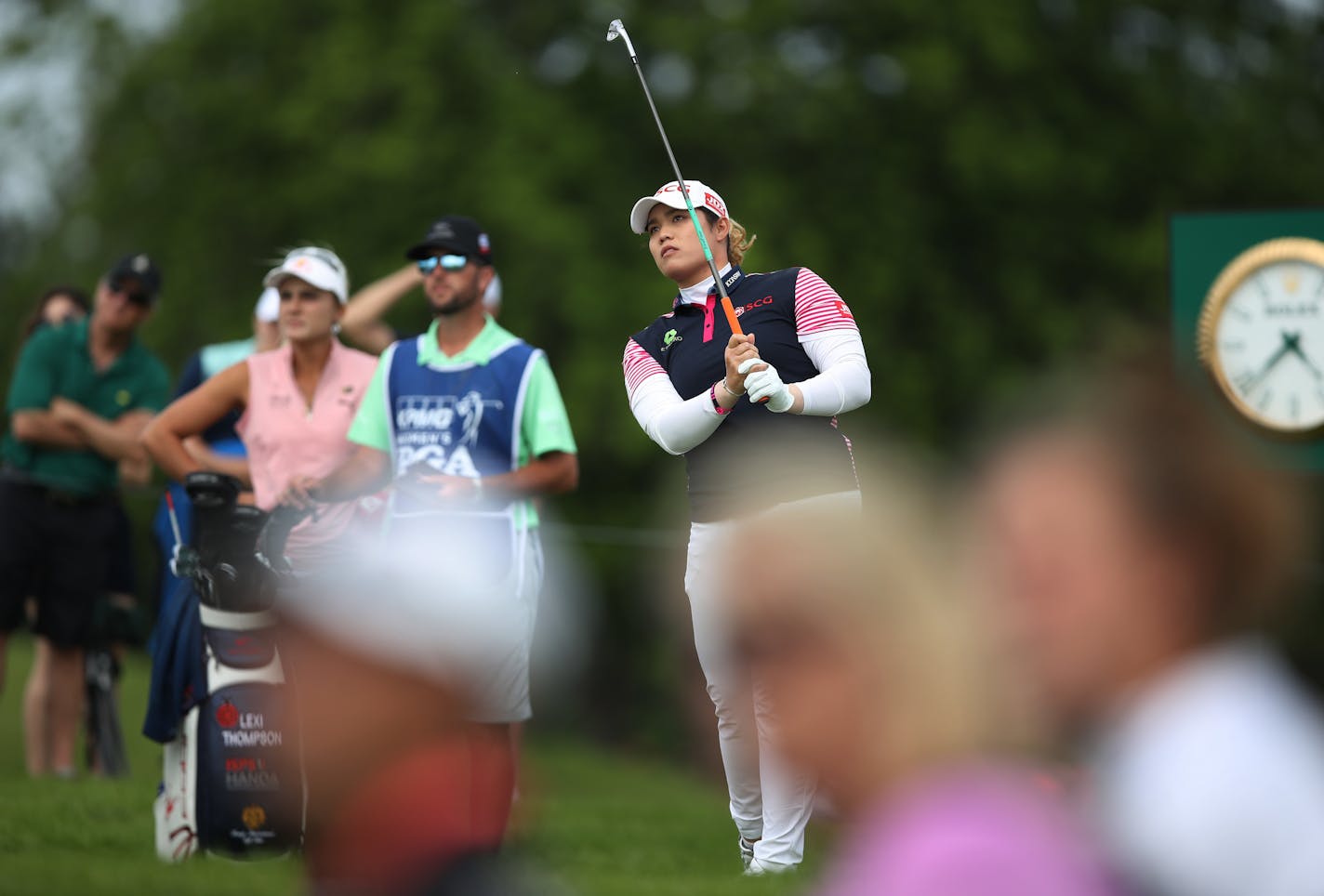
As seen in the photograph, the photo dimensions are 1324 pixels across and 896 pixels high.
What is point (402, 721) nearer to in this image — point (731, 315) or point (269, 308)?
point (731, 315)

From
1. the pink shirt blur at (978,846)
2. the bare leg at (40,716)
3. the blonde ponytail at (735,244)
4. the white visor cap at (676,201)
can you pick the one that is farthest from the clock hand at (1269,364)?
the pink shirt blur at (978,846)

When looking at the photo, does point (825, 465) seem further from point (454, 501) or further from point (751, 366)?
point (454, 501)

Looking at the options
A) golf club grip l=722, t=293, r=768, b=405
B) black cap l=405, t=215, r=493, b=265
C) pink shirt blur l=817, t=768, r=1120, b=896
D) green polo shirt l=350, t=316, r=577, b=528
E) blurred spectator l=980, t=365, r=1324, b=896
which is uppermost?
black cap l=405, t=215, r=493, b=265

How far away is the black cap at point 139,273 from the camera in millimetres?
8664

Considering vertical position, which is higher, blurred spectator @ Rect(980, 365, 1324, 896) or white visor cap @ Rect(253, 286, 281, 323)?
white visor cap @ Rect(253, 286, 281, 323)

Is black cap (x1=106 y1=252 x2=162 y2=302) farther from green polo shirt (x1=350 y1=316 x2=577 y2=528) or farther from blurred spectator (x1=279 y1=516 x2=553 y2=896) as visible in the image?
blurred spectator (x1=279 y1=516 x2=553 y2=896)

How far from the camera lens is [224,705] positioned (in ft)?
18.9

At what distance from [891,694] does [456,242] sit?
15.9 ft

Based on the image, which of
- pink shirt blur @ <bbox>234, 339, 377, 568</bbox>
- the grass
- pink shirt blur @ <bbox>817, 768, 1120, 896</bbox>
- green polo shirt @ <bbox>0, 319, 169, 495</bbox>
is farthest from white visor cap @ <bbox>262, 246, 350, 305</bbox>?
pink shirt blur @ <bbox>817, 768, 1120, 896</bbox>

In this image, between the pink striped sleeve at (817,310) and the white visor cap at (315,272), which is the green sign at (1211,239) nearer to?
the pink striped sleeve at (817,310)

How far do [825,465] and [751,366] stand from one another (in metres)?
0.45

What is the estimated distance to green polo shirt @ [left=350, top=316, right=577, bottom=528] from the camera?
21.1 feet

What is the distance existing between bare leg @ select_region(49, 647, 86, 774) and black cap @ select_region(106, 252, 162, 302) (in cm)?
179

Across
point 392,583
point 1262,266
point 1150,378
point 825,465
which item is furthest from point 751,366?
point 1262,266
